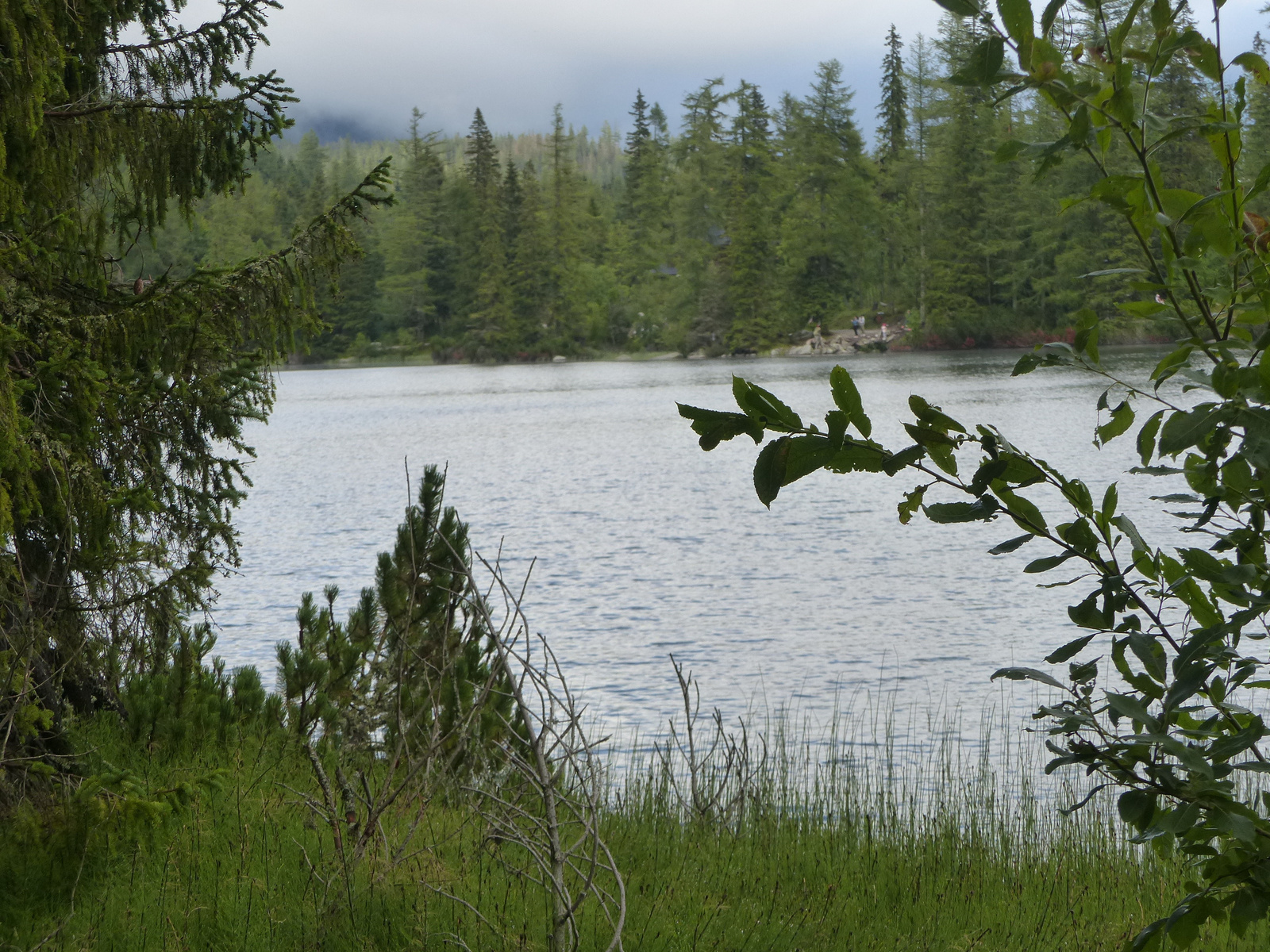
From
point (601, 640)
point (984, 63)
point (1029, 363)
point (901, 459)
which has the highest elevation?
point (984, 63)

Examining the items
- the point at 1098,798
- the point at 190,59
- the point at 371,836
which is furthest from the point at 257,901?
the point at 1098,798

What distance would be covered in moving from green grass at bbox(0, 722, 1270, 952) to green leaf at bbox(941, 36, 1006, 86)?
91.5 inches

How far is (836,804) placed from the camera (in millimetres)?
5586

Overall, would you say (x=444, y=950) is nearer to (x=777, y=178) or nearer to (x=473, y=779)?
(x=473, y=779)

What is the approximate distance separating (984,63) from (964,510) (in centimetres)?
Result: 55

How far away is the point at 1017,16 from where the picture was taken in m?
1.37

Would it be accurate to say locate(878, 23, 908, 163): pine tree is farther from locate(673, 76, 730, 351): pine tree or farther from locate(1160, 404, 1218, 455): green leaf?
locate(1160, 404, 1218, 455): green leaf

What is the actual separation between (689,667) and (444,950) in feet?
24.6

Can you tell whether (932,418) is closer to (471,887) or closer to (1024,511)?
(1024,511)

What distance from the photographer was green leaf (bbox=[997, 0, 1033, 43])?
53.8 inches

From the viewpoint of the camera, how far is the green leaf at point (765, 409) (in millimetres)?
Result: 1312

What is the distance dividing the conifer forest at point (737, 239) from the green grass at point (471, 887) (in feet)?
160

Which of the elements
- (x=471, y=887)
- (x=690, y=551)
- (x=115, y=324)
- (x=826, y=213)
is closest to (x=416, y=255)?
(x=826, y=213)

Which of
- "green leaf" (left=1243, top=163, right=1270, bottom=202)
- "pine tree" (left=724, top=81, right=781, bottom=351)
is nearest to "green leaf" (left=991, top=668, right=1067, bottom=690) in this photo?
"green leaf" (left=1243, top=163, right=1270, bottom=202)
